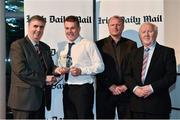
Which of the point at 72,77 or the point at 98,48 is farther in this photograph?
the point at 98,48

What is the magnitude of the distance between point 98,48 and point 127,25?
0.81m

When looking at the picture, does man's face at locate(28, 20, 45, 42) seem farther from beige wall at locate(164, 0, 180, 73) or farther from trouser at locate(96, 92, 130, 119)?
beige wall at locate(164, 0, 180, 73)

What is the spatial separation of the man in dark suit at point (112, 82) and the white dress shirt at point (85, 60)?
0.19 meters

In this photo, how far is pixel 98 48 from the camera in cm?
413

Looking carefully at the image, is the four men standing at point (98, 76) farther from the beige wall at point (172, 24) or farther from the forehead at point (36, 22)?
the beige wall at point (172, 24)

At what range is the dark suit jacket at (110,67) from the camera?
400 cm

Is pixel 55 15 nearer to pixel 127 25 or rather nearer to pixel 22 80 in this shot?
pixel 127 25

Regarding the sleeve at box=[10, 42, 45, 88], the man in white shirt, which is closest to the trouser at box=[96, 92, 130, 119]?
the man in white shirt

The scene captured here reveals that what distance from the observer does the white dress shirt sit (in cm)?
380

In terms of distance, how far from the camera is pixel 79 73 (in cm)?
372

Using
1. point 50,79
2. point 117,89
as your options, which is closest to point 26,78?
point 50,79

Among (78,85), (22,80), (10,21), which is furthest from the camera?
(10,21)

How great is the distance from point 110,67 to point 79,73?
1.52 ft

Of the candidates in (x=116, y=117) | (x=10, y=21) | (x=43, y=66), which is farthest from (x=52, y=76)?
(x=10, y=21)
